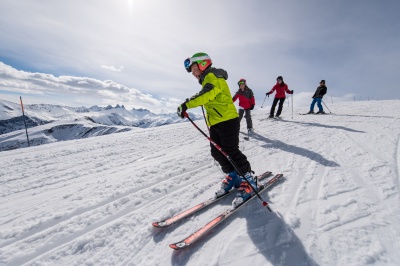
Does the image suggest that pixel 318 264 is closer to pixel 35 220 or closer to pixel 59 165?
pixel 35 220

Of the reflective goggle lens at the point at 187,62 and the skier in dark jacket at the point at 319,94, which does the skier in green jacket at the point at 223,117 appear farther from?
the skier in dark jacket at the point at 319,94

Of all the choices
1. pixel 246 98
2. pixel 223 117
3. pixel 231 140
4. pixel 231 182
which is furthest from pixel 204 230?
pixel 246 98

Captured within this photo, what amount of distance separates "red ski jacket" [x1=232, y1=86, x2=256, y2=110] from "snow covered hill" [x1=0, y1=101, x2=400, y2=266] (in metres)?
3.74

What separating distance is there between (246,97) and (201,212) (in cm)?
736

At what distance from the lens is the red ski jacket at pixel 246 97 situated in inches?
398

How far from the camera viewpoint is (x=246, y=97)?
10.1 metres

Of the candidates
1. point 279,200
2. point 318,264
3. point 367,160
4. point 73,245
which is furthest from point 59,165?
point 367,160

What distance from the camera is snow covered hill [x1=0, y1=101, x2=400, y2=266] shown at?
2.64 meters

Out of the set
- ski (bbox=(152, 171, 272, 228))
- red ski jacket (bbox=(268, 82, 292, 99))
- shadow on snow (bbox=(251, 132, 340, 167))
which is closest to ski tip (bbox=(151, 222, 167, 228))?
ski (bbox=(152, 171, 272, 228))

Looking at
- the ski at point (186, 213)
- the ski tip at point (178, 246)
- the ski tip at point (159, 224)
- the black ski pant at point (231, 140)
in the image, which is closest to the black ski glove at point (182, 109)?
the black ski pant at point (231, 140)

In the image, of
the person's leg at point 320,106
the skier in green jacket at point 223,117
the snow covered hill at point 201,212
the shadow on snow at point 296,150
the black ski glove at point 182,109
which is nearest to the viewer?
the snow covered hill at point 201,212

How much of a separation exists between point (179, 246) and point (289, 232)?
139cm

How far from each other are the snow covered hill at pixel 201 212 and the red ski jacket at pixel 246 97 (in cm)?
374

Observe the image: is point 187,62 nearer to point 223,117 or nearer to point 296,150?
point 223,117
